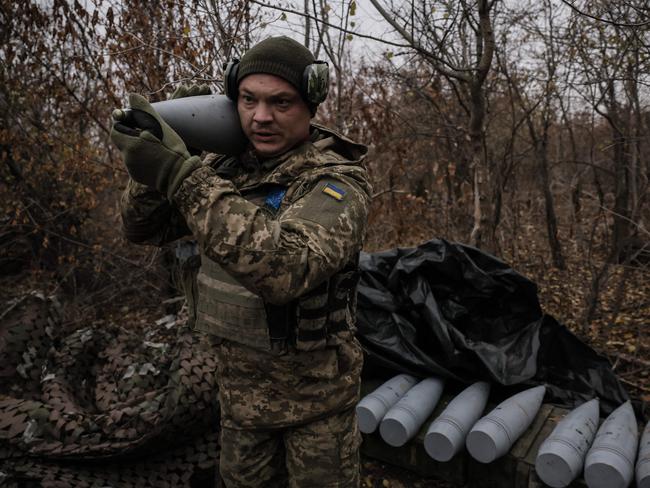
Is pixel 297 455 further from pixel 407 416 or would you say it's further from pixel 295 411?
pixel 407 416

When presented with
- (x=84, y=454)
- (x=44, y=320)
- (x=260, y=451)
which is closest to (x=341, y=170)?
(x=260, y=451)

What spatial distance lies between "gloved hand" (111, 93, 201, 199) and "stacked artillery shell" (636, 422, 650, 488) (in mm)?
2360

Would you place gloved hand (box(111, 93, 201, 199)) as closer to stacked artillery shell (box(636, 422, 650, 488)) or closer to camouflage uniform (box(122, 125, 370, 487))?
camouflage uniform (box(122, 125, 370, 487))

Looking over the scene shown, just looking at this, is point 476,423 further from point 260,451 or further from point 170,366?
point 170,366

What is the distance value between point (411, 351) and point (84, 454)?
1962 mm

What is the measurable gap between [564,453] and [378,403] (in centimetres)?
99

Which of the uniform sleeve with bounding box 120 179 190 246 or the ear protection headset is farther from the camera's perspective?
the uniform sleeve with bounding box 120 179 190 246

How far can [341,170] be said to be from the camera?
5.55 ft

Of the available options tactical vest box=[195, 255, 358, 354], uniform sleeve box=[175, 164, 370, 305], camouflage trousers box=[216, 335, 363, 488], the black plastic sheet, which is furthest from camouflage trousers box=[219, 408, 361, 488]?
the black plastic sheet

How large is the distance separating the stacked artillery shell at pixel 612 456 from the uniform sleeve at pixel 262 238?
1.74 metres

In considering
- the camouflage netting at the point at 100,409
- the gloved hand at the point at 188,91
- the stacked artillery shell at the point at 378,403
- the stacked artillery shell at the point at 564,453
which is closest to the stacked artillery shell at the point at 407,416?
the stacked artillery shell at the point at 378,403

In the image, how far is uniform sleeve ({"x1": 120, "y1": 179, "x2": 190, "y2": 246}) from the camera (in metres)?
1.88

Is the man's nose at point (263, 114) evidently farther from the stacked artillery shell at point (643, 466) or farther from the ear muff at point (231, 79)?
the stacked artillery shell at point (643, 466)

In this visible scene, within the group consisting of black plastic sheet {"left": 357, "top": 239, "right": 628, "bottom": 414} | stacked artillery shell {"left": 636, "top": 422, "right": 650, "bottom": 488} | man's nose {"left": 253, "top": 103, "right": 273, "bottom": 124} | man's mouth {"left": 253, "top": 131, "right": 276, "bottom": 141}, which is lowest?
stacked artillery shell {"left": 636, "top": 422, "right": 650, "bottom": 488}
